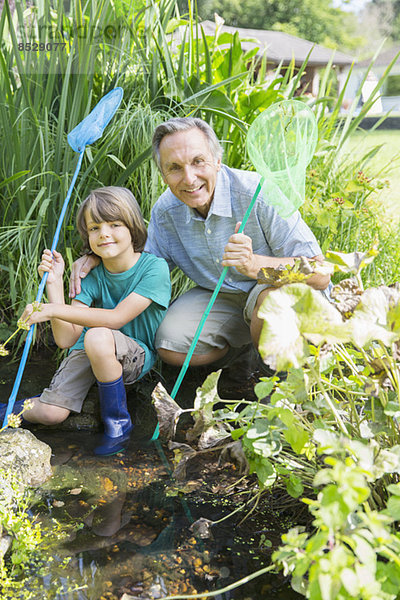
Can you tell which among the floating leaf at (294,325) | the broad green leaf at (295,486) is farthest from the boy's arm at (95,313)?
the floating leaf at (294,325)

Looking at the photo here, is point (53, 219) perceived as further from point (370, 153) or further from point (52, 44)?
point (370, 153)

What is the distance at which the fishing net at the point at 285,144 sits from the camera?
6.13 ft

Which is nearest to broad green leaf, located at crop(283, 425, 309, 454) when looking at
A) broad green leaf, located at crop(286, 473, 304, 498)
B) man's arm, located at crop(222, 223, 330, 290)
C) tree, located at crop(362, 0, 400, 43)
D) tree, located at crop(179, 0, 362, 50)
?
broad green leaf, located at crop(286, 473, 304, 498)

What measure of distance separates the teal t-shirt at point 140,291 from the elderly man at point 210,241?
6cm

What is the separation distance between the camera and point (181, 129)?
2203mm

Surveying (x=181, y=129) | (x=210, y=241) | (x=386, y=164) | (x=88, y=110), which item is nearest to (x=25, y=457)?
(x=210, y=241)

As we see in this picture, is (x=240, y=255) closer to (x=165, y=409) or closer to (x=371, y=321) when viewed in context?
(x=165, y=409)

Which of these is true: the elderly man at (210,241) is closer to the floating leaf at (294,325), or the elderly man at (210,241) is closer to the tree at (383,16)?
the floating leaf at (294,325)

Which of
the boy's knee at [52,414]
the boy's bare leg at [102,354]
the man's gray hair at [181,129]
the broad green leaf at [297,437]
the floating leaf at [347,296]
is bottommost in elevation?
the boy's knee at [52,414]

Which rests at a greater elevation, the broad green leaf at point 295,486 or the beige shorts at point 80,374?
the broad green leaf at point 295,486

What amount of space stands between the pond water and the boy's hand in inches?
25.3

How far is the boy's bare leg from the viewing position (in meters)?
2.19

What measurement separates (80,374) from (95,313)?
0.95 feet

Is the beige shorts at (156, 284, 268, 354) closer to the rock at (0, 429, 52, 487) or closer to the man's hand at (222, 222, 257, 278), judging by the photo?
the man's hand at (222, 222, 257, 278)
